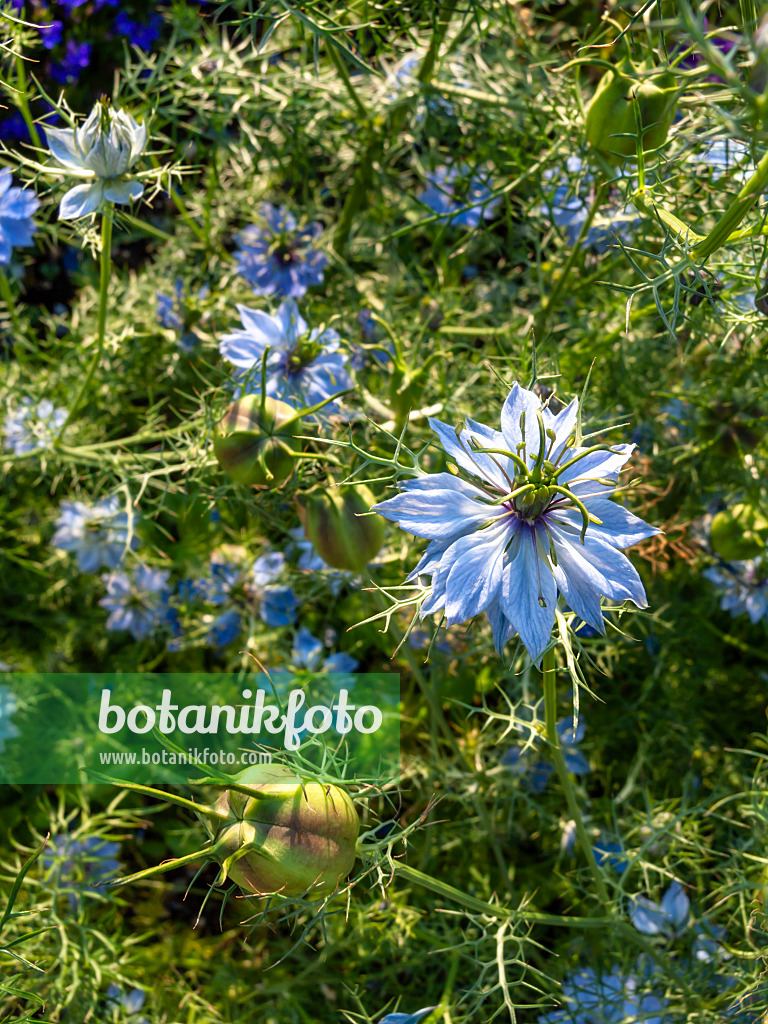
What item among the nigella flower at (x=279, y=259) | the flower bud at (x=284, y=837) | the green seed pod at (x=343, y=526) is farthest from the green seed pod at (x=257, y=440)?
the nigella flower at (x=279, y=259)

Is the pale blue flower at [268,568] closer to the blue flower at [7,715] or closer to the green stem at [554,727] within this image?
the blue flower at [7,715]

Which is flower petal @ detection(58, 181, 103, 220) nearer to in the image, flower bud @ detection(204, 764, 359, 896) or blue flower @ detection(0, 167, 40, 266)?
blue flower @ detection(0, 167, 40, 266)

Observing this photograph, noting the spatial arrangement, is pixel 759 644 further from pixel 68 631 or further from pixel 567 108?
pixel 68 631

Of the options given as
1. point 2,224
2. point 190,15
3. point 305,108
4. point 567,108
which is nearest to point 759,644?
point 567,108

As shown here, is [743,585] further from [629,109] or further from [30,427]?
[30,427]

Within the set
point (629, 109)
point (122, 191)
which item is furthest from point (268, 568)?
point (629, 109)

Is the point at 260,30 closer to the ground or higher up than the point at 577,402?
higher up
